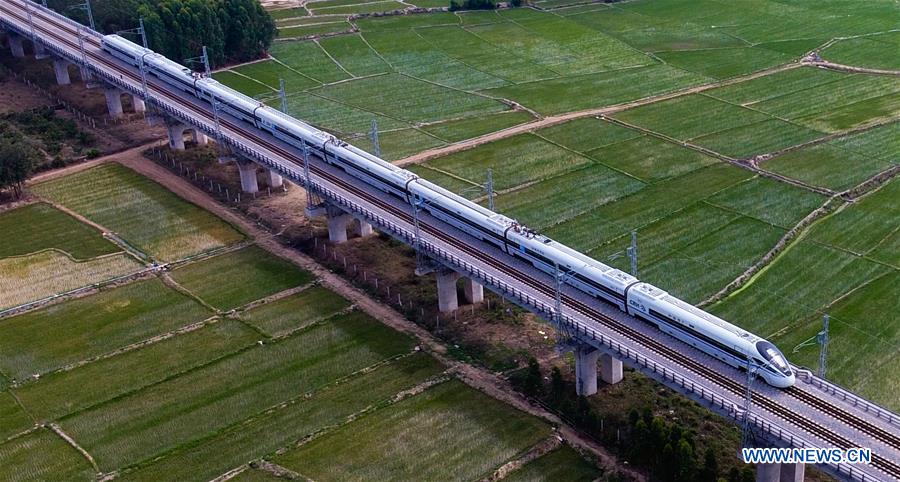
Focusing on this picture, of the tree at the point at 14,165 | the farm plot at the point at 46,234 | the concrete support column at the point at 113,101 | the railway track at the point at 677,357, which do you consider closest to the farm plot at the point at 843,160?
the railway track at the point at 677,357

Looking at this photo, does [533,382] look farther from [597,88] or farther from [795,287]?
[597,88]

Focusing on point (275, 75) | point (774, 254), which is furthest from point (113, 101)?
point (774, 254)

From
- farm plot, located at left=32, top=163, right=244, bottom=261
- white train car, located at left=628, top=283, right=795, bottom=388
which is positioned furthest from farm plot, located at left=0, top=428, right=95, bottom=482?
white train car, located at left=628, top=283, right=795, bottom=388

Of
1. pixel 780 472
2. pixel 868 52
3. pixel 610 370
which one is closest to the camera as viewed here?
pixel 780 472

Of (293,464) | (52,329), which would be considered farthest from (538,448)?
(52,329)

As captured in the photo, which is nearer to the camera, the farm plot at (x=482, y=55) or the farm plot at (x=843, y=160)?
the farm plot at (x=843, y=160)

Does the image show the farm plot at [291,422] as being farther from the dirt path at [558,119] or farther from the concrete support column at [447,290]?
the dirt path at [558,119]

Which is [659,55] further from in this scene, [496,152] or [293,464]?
[293,464]
